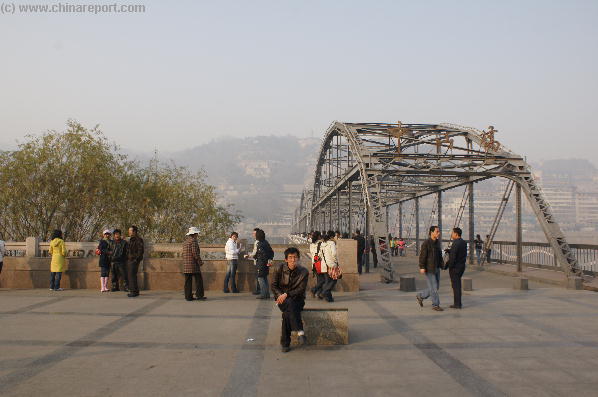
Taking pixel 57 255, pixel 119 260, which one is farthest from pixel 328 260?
pixel 57 255

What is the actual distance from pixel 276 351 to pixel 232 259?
6.32 m

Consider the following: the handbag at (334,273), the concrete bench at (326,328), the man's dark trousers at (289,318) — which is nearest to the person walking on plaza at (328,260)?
the handbag at (334,273)

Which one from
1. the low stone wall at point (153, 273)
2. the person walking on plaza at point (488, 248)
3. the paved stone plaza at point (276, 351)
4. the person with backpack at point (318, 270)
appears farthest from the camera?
the person walking on plaza at point (488, 248)

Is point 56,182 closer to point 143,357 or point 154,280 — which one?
point 154,280

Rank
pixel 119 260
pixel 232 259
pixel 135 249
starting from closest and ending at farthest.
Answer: pixel 135 249 < pixel 119 260 < pixel 232 259

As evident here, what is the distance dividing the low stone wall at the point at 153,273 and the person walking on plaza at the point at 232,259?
19.1 inches

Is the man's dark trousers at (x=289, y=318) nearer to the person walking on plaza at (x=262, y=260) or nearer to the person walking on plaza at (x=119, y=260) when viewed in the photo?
the person walking on plaza at (x=262, y=260)

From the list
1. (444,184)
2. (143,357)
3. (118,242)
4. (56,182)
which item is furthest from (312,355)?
(444,184)

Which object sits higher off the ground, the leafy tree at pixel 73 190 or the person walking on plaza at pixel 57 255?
the leafy tree at pixel 73 190

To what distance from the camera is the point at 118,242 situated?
539 inches

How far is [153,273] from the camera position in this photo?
47.8 feet

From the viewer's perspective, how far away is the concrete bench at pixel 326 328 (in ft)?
26.4

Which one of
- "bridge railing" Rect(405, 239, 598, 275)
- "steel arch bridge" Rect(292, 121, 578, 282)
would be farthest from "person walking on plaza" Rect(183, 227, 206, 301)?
"bridge railing" Rect(405, 239, 598, 275)

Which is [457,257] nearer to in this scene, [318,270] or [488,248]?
[318,270]
